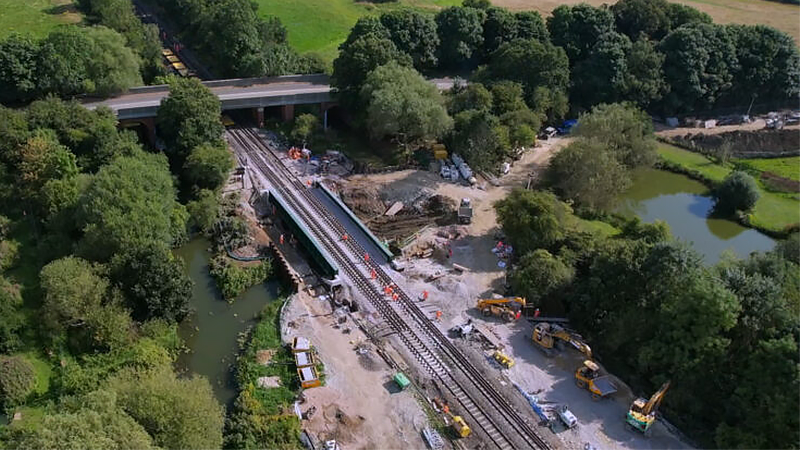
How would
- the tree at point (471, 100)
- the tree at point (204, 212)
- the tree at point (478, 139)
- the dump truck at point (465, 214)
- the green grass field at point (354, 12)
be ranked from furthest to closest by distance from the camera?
the green grass field at point (354, 12), the tree at point (471, 100), the tree at point (478, 139), the dump truck at point (465, 214), the tree at point (204, 212)

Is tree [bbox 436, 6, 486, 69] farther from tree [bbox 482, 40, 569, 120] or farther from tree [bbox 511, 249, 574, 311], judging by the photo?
tree [bbox 511, 249, 574, 311]

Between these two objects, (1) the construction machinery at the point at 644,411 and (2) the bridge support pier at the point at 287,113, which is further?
(2) the bridge support pier at the point at 287,113

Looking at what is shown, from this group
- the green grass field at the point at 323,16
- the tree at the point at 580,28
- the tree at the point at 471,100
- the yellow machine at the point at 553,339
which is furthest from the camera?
the green grass field at the point at 323,16

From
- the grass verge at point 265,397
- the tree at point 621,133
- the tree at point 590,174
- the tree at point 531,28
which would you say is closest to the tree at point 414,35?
the tree at point 531,28

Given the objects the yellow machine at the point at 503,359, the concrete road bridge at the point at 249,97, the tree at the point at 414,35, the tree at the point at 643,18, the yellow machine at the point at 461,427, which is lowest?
the yellow machine at the point at 461,427

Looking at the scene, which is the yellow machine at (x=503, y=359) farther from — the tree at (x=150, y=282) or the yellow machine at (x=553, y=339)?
the tree at (x=150, y=282)

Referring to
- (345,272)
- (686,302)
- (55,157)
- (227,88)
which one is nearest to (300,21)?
(227,88)

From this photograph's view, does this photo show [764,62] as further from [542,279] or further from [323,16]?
[323,16]
